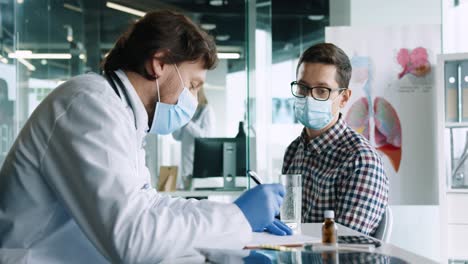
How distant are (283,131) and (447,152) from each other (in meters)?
1.33

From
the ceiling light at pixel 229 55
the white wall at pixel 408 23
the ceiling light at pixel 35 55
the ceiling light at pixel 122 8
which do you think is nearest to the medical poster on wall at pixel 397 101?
the white wall at pixel 408 23

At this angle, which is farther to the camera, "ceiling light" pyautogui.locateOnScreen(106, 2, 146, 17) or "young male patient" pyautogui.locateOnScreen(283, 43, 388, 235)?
"ceiling light" pyautogui.locateOnScreen(106, 2, 146, 17)

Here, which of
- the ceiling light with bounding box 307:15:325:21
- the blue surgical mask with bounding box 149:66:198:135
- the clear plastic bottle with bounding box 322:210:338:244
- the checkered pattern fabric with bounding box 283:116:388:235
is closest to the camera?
the clear plastic bottle with bounding box 322:210:338:244

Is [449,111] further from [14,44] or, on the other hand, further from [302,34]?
[14,44]

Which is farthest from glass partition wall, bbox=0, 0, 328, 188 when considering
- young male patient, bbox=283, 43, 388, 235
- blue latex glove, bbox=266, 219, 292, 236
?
blue latex glove, bbox=266, 219, 292, 236

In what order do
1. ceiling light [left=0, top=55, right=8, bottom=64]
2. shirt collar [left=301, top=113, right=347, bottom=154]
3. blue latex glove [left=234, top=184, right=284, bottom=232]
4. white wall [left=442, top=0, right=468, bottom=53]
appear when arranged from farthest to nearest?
white wall [left=442, top=0, right=468, bottom=53] < ceiling light [left=0, top=55, right=8, bottom=64] < shirt collar [left=301, top=113, right=347, bottom=154] < blue latex glove [left=234, top=184, right=284, bottom=232]

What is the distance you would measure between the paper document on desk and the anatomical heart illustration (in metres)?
2.78

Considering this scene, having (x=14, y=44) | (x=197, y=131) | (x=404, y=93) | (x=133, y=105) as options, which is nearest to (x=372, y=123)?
(x=404, y=93)

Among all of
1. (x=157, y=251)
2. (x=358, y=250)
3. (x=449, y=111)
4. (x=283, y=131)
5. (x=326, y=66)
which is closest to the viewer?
(x=157, y=251)

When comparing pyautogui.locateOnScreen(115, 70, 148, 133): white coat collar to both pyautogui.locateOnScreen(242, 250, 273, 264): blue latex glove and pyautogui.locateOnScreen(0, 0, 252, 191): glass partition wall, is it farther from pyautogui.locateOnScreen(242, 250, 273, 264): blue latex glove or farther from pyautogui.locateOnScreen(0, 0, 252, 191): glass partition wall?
pyautogui.locateOnScreen(0, 0, 252, 191): glass partition wall

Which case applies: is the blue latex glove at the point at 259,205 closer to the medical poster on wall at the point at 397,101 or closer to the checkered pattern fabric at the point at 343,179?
the checkered pattern fabric at the point at 343,179

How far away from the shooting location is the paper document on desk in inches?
69.8

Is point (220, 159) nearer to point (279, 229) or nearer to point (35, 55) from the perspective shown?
point (35, 55)

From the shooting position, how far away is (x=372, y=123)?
470 centimetres
